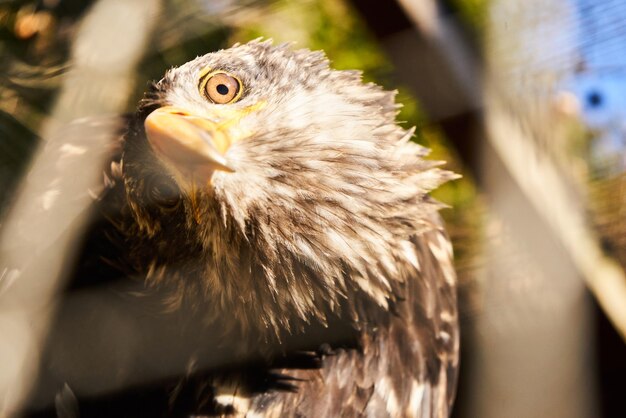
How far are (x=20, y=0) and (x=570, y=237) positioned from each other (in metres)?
1.02

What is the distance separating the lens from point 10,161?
3.91 feet

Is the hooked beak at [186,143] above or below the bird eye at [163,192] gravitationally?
above

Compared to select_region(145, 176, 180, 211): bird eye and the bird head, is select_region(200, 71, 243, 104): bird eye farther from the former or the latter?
select_region(145, 176, 180, 211): bird eye

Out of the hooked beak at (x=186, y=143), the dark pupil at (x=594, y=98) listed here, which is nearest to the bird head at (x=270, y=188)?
the hooked beak at (x=186, y=143)

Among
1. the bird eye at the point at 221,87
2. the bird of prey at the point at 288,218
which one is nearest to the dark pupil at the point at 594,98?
the bird of prey at the point at 288,218

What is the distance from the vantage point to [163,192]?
0.77 metres

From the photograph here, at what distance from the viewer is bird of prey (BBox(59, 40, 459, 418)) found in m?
0.73

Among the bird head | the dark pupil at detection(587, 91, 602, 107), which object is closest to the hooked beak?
the bird head

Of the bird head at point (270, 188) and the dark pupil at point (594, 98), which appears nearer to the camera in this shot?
the bird head at point (270, 188)

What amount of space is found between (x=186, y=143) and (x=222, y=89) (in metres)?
0.12

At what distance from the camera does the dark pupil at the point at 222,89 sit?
0.76 m

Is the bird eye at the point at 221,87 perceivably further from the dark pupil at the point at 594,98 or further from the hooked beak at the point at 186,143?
the dark pupil at the point at 594,98

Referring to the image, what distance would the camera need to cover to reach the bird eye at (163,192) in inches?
29.6

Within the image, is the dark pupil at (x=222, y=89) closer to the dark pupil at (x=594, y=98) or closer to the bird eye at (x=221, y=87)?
the bird eye at (x=221, y=87)
